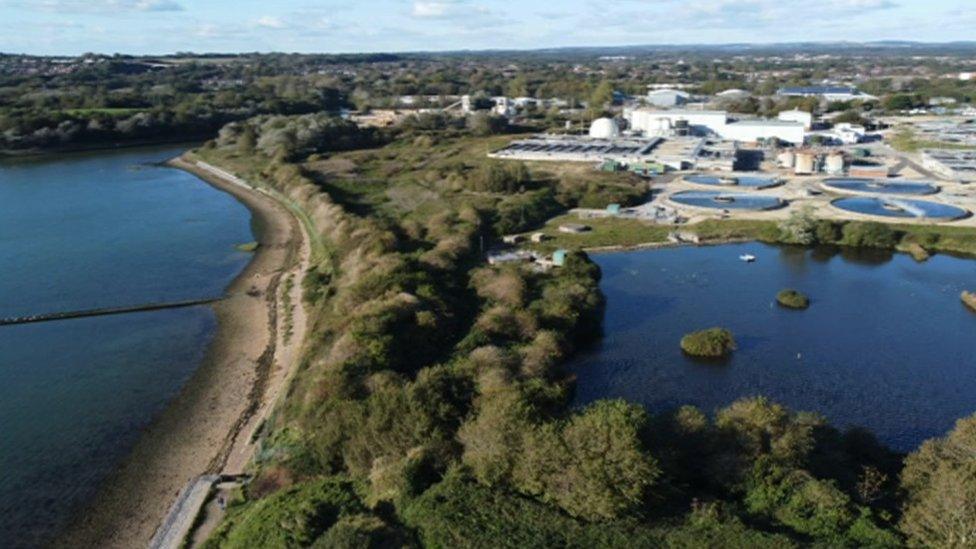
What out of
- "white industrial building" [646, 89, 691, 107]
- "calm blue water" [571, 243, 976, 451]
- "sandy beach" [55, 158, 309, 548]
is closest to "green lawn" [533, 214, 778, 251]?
"calm blue water" [571, 243, 976, 451]

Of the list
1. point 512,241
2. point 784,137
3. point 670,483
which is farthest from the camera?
point 784,137

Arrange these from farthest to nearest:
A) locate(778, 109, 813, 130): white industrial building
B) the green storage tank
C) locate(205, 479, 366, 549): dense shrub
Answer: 1. locate(778, 109, 813, 130): white industrial building
2. the green storage tank
3. locate(205, 479, 366, 549): dense shrub

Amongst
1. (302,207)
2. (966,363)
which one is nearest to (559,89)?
(302,207)

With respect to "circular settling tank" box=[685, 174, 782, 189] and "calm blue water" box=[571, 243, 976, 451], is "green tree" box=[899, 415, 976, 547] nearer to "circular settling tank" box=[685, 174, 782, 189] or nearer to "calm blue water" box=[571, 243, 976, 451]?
"calm blue water" box=[571, 243, 976, 451]

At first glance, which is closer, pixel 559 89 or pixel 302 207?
pixel 302 207

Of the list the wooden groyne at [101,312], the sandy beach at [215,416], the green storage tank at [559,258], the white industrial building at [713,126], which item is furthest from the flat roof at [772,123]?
the wooden groyne at [101,312]

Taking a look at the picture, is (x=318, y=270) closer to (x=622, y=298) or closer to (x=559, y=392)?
(x=622, y=298)

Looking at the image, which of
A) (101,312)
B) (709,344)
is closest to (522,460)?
(709,344)
